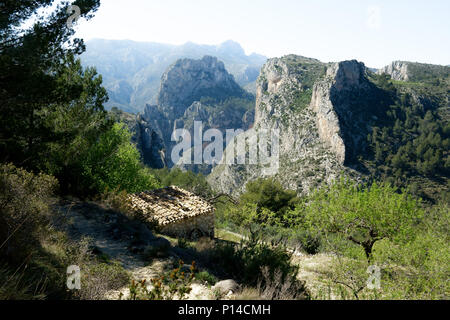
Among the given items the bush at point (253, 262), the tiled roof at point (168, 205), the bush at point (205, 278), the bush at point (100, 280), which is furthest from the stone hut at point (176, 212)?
the bush at point (205, 278)

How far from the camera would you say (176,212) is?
14297 mm

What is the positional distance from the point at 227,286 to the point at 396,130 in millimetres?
80280

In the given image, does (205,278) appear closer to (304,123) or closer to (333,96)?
(333,96)

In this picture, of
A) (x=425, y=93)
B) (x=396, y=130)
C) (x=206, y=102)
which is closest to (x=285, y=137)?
(x=396, y=130)

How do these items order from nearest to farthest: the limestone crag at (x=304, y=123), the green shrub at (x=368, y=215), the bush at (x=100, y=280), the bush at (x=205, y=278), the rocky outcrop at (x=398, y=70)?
the bush at (x=100, y=280) < the bush at (x=205, y=278) < the green shrub at (x=368, y=215) < the limestone crag at (x=304, y=123) < the rocky outcrop at (x=398, y=70)

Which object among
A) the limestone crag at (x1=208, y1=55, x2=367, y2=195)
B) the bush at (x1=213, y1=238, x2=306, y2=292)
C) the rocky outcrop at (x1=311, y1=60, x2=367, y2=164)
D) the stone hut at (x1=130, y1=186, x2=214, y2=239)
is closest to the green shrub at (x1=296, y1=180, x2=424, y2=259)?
the bush at (x1=213, y1=238, x2=306, y2=292)

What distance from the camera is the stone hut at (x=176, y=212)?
43.9 ft

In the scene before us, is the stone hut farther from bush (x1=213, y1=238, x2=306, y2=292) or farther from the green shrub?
the green shrub

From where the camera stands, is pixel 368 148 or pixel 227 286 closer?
pixel 227 286

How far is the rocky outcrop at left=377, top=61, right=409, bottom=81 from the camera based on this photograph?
106 metres

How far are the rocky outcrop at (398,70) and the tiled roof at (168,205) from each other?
117m

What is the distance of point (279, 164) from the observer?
7281 cm

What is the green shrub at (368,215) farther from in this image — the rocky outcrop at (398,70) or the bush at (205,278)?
the rocky outcrop at (398,70)
